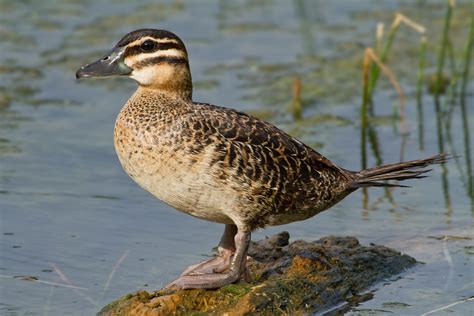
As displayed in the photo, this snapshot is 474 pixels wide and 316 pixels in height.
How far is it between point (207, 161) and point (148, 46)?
0.97m

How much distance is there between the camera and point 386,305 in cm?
699

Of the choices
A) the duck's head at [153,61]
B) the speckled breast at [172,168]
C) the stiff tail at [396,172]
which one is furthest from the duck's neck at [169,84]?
the stiff tail at [396,172]

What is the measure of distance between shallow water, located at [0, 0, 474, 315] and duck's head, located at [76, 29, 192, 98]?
1381 mm

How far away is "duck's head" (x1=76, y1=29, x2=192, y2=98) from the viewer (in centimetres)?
693

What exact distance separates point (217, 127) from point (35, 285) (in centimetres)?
169

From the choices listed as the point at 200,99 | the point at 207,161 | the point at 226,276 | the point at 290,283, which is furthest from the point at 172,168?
the point at 200,99

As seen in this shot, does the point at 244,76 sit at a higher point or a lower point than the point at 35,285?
higher

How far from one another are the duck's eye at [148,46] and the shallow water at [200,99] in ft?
5.27

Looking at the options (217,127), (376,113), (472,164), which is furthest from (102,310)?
(376,113)

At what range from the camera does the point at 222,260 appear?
23.0ft

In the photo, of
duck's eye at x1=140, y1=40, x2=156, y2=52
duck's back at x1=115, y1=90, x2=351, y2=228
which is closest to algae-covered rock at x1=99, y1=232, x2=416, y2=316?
duck's back at x1=115, y1=90, x2=351, y2=228

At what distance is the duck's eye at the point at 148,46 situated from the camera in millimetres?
6914

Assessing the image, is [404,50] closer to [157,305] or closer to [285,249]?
[285,249]

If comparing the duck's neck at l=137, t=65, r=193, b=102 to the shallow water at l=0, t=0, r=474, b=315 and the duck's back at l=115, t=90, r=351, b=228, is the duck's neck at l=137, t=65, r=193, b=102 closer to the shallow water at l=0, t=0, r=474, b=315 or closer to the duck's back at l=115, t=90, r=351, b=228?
the duck's back at l=115, t=90, r=351, b=228
